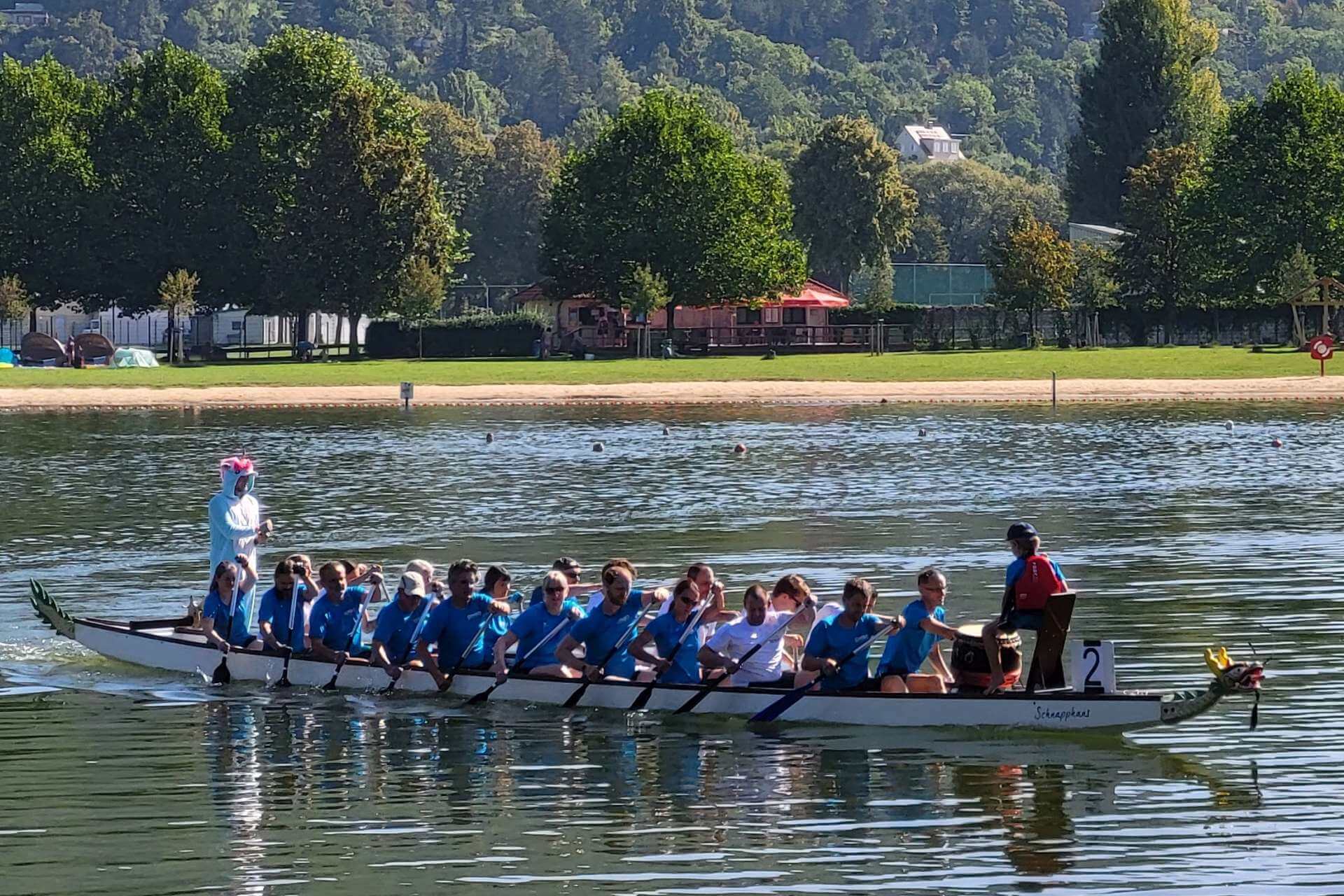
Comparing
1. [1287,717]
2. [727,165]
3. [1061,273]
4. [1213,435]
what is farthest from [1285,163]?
[1287,717]

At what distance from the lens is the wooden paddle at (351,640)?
24.3 meters

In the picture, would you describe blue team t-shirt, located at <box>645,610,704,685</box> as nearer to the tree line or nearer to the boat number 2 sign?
the boat number 2 sign

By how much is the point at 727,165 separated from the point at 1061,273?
17937 millimetres

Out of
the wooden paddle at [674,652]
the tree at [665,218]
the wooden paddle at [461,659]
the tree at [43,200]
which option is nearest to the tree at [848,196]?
the tree at [665,218]

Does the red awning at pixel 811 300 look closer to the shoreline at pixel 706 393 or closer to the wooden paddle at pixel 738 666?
the shoreline at pixel 706 393

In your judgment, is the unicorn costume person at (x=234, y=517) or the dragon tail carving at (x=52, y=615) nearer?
the unicorn costume person at (x=234, y=517)

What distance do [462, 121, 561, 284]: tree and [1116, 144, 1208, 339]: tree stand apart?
233 feet

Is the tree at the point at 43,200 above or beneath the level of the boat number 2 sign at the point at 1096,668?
above

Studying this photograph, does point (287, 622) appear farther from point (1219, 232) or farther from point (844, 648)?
point (1219, 232)

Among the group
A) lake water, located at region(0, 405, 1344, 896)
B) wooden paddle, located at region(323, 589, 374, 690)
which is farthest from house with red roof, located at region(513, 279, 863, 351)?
wooden paddle, located at region(323, 589, 374, 690)

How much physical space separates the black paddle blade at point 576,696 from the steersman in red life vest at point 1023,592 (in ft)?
14.1

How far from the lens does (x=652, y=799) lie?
19.2 m

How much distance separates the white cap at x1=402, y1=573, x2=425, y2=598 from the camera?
23.8 meters

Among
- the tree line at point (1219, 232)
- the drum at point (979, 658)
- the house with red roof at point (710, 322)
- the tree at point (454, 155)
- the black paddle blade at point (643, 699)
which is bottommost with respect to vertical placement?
the black paddle blade at point (643, 699)
